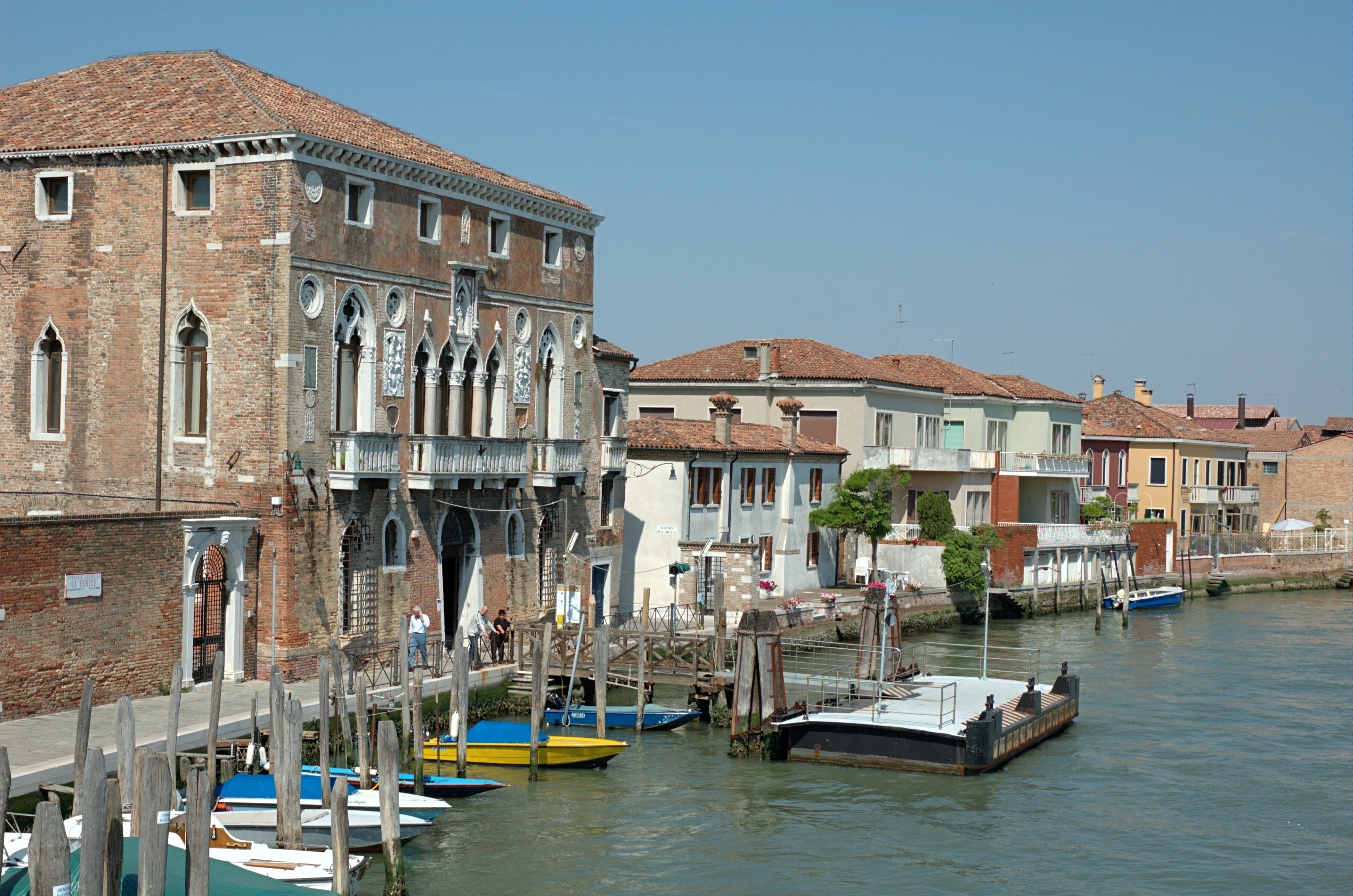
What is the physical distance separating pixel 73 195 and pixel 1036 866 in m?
17.1

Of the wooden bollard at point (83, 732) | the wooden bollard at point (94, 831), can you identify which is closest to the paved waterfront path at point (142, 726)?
the wooden bollard at point (83, 732)

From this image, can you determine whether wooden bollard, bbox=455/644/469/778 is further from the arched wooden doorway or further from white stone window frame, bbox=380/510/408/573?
the arched wooden doorway

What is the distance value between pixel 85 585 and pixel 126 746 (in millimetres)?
5340

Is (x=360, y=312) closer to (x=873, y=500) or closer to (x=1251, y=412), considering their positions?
(x=873, y=500)

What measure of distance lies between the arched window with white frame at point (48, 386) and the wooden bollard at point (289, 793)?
10.7m

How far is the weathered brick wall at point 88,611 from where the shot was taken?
1969 centimetres

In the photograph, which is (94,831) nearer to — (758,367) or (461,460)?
(461,460)

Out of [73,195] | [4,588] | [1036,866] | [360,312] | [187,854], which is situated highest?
[73,195]

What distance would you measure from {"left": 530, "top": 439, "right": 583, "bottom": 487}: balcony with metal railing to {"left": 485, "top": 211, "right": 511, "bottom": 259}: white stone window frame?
344cm

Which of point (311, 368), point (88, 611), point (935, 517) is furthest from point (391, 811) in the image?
point (935, 517)

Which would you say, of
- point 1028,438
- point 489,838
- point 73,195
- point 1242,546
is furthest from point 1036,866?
point 1242,546

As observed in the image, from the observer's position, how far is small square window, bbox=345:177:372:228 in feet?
82.1

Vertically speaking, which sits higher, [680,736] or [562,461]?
[562,461]

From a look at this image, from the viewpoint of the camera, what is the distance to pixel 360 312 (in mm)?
25328
